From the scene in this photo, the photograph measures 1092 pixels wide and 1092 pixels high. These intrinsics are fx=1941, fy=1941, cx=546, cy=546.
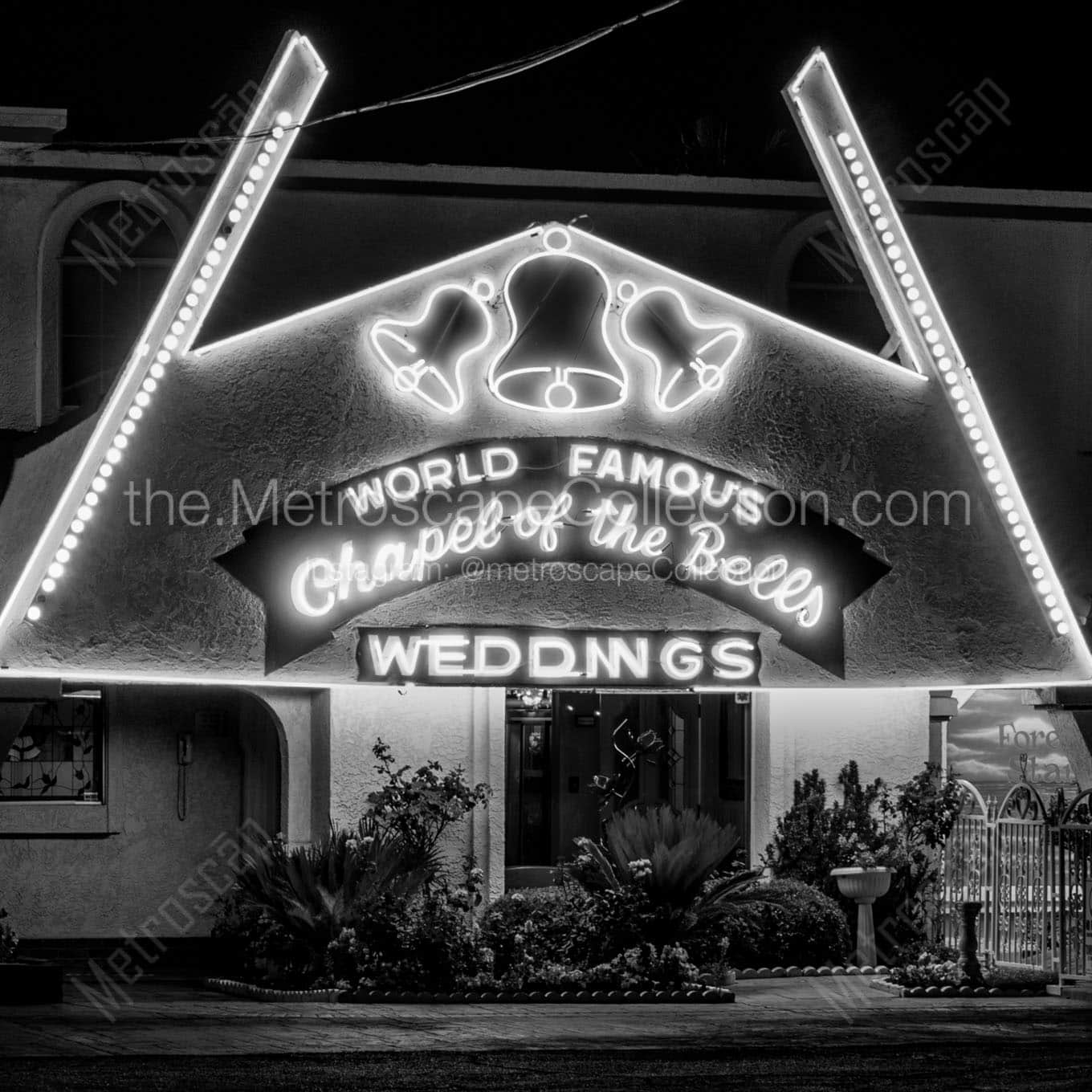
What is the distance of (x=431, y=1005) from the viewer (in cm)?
1498

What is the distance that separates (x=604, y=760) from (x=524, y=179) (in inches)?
258

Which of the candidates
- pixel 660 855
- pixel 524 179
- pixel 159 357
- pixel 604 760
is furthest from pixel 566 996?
pixel 524 179

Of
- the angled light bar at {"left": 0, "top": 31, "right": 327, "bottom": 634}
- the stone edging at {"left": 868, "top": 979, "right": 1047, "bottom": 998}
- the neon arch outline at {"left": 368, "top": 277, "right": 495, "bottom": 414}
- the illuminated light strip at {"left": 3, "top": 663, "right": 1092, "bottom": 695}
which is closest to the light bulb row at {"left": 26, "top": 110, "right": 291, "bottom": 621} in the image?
the angled light bar at {"left": 0, "top": 31, "right": 327, "bottom": 634}

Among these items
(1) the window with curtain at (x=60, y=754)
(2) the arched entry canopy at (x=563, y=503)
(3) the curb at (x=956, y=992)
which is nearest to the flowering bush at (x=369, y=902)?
A: (2) the arched entry canopy at (x=563, y=503)

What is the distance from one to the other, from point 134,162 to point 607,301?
518cm

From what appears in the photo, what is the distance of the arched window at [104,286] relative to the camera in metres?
19.0

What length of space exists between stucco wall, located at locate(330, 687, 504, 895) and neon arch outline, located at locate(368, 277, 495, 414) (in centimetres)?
260

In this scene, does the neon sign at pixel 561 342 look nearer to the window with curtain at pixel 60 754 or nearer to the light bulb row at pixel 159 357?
the light bulb row at pixel 159 357

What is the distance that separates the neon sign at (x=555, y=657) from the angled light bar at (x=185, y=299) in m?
2.51

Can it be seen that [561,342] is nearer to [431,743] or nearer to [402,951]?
[431,743]

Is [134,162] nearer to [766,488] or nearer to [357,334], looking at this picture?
[357,334]

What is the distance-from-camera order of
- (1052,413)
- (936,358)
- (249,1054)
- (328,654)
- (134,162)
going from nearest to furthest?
(249,1054) → (328,654) → (936,358) → (134,162) → (1052,413)

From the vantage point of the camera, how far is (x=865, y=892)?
55.9 feet

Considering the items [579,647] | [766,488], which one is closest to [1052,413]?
[766,488]
